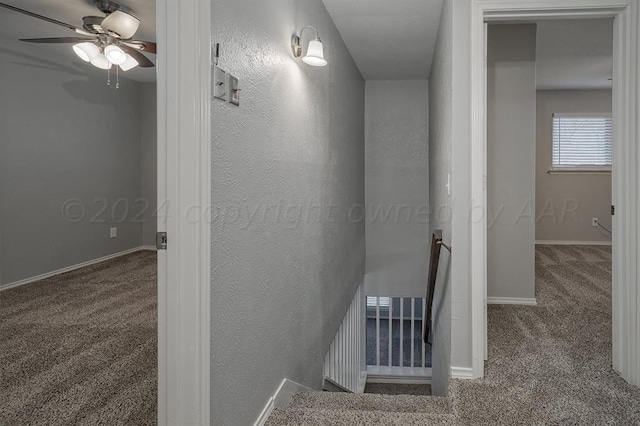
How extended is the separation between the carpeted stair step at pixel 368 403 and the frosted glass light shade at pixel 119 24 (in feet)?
9.15

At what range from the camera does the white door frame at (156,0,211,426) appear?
1.42 meters

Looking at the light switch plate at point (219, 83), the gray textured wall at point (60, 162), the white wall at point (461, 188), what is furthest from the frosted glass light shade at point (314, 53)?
the gray textured wall at point (60, 162)

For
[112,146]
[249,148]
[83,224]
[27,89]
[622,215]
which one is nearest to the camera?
[249,148]

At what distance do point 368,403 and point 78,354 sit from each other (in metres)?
1.75

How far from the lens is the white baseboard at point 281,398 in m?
2.06

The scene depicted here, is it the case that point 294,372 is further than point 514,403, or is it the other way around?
point 294,372

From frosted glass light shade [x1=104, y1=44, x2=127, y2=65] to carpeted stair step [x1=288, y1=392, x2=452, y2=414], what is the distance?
109 inches

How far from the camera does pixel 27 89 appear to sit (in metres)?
4.62

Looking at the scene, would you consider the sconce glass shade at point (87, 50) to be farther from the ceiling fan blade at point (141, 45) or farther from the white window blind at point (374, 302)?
the white window blind at point (374, 302)

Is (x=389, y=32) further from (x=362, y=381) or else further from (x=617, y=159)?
(x=362, y=381)

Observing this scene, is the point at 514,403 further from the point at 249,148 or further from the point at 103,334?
the point at 103,334

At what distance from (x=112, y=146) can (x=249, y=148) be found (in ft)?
16.0

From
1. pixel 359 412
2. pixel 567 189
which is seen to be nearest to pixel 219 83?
pixel 359 412

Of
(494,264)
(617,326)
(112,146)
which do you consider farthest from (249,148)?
(112,146)
